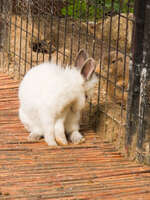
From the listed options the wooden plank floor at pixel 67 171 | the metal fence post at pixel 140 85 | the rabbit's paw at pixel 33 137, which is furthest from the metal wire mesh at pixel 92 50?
the rabbit's paw at pixel 33 137

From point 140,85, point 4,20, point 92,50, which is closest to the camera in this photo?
point 140,85

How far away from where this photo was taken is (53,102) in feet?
14.1

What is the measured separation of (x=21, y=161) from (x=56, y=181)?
1.65ft

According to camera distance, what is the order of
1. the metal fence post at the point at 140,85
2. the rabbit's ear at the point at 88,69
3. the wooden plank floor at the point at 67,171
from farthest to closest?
the rabbit's ear at the point at 88,69 → the metal fence post at the point at 140,85 → the wooden plank floor at the point at 67,171

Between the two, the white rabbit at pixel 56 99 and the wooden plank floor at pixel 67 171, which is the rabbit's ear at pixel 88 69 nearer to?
the white rabbit at pixel 56 99

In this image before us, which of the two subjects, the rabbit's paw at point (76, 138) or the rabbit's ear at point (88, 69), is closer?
the rabbit's ear at point (88, 69)

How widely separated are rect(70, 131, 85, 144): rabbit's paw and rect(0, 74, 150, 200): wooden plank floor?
2.8 inches

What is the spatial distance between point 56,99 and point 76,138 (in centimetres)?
52

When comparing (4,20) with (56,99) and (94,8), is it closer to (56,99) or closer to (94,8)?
(94,8)

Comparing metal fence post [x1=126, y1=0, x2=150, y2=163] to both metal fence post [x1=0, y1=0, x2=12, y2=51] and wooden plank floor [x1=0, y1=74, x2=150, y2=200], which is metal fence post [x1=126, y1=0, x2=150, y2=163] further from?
metal fence post [x1=0, y1=0, x2=12, y2=51]

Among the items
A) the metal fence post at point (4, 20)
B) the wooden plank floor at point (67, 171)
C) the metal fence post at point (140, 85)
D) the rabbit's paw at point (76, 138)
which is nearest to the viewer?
the wooden plank floor at point (67, 171)

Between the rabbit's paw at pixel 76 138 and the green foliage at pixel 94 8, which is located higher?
the green foliage at pixel 94 8

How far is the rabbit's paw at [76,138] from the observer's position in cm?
457

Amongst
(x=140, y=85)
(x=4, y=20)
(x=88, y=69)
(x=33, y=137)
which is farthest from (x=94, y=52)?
(x=140, y=85)
